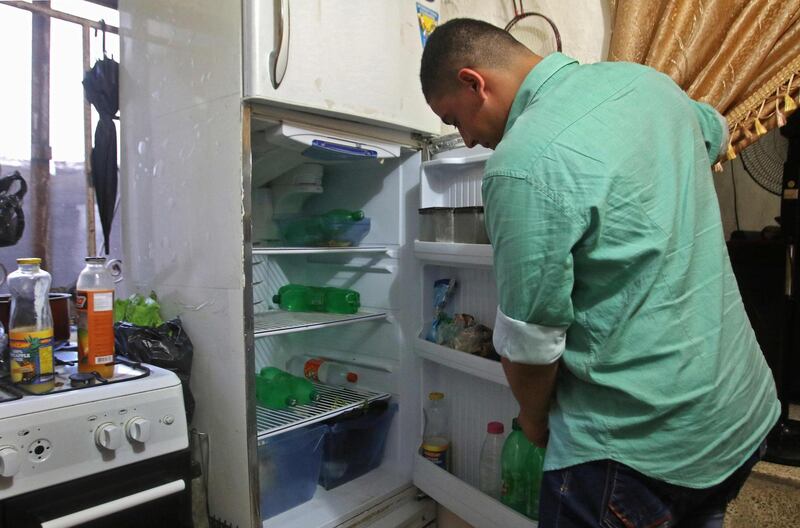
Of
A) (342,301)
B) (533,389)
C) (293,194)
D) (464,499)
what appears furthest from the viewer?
(293,194)

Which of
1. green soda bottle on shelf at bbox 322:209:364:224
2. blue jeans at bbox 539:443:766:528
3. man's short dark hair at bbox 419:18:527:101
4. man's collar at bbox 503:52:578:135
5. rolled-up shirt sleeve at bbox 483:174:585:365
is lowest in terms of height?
blue jeans at bbox 539:443:766:528

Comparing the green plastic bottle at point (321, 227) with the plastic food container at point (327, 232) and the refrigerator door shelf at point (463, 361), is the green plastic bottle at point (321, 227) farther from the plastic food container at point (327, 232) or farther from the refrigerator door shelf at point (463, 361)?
the refrigerator door shelf at point (463, 361)

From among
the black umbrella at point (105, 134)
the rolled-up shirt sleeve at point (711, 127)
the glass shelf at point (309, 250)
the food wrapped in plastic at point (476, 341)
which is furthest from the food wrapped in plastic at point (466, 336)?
the black umbrella at point (105, 134)

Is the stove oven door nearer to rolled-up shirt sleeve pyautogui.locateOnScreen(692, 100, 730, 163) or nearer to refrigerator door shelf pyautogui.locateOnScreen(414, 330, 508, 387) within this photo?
refrigerator door shelf pyautogui.locateOnScreen(414, 330, 508, 387)

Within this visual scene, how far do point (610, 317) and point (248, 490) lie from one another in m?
1.01

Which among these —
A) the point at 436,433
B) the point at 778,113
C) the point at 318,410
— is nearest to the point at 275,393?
the point at 318,410

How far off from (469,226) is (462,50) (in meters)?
0.57

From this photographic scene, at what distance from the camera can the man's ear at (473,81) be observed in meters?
0.92

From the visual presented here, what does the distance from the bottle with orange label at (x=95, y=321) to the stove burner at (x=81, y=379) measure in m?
0.04

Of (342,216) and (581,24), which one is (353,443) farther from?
(581,24)

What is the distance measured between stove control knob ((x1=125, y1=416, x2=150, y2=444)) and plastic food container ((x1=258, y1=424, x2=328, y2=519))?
494mm

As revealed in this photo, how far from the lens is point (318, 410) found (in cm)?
160

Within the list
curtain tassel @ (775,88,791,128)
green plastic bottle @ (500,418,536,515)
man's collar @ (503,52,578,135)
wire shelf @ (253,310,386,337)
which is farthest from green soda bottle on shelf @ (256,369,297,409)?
curtain tassel @ (775,88,791,128)

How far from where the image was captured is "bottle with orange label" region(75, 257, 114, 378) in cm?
113
